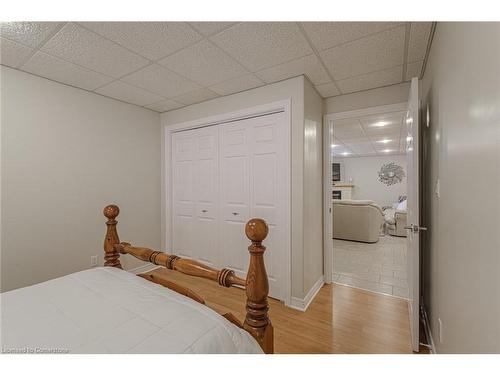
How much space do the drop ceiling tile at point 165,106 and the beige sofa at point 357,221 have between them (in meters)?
3.80

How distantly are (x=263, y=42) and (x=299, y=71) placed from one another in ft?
2.00

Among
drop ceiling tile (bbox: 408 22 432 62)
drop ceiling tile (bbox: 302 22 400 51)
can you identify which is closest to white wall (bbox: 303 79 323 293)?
drop ceiling tile (bbox: 302 22 400 51)

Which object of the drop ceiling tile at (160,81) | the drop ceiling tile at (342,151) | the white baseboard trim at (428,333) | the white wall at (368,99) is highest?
the drop ceiling tile at (342,151)

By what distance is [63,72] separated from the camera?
2.34 m

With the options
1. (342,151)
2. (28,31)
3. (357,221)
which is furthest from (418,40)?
(342,151)

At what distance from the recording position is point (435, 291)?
69.1 inches

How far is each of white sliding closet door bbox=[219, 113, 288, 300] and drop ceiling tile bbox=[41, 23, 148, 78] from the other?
126 centimetres

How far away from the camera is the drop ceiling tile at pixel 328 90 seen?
2.64m

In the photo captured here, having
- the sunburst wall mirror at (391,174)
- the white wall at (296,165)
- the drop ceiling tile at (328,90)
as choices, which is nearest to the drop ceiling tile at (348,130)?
the drop ceiling tile at (328,90)

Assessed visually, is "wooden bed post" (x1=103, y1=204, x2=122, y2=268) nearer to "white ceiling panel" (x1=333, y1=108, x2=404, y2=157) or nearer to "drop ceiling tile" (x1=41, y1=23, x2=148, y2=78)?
"drop ceiling tile" (x1=41, y1=23, x2=148, y2=78)

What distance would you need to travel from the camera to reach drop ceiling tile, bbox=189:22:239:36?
1.65 meters

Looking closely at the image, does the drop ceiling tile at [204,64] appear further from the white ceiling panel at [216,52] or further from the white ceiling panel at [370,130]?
the white ceiling panel at [370,130]
